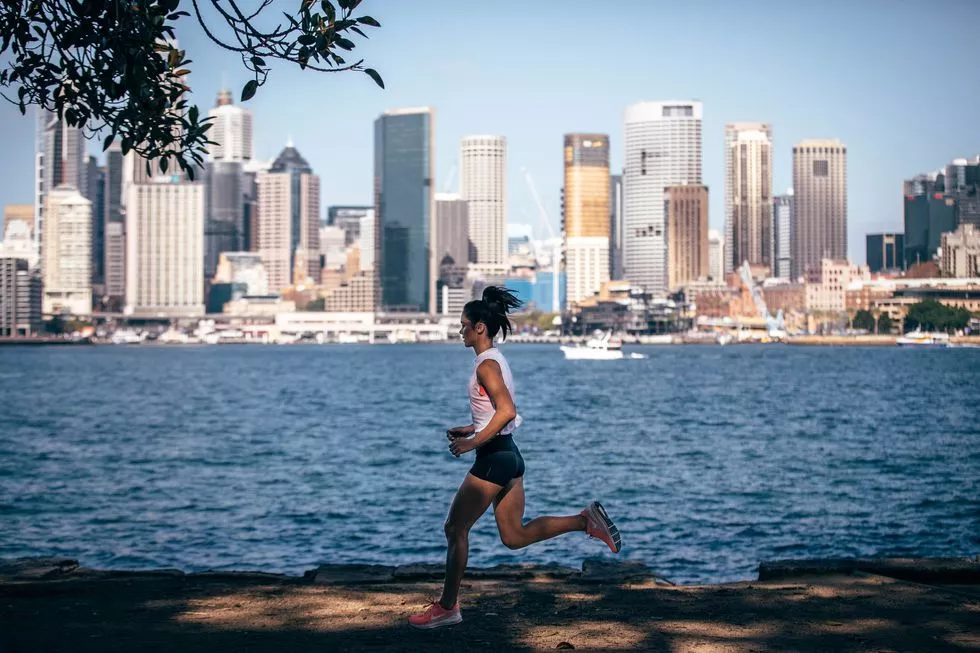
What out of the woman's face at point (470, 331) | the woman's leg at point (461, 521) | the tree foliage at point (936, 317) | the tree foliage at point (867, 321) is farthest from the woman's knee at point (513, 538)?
the tree foliage at point (867, 321)

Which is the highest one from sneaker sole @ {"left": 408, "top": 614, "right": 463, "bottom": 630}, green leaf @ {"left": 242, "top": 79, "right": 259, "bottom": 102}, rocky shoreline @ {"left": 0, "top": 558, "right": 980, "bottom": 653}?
green leaf @ {"left": 242, "top": 79, "right": 259, "bottom": 102}

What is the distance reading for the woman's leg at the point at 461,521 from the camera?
736 centimetres

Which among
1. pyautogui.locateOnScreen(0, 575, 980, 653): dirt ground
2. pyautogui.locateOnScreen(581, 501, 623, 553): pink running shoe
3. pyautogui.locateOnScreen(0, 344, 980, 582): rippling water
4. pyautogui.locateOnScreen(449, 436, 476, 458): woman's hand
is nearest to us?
pyautogui.locateOnScreen(0, 575, 980, 653): dirt ground

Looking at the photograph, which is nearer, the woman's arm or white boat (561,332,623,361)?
the woman's arm

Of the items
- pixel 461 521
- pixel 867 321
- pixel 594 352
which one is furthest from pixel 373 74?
pixel 867 321

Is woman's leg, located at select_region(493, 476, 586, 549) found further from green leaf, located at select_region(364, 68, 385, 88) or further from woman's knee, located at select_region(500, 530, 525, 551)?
green leaf, located at select_region(364, 68, 385, 88)

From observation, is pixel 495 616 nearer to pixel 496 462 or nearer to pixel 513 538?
pixel 513 538

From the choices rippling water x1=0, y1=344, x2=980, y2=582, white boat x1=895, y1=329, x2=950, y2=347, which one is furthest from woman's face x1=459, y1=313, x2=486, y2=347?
white boat x1=895, y1=329, x2=950, y2=347

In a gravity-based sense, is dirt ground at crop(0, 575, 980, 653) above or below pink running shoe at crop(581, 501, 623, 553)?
below

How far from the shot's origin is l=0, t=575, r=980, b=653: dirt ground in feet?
23.3

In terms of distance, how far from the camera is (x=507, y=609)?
816 cm

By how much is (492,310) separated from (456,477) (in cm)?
1971

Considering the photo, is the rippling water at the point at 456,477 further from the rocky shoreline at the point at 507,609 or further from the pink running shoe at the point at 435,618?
the pink running shoe at the point at 435,618

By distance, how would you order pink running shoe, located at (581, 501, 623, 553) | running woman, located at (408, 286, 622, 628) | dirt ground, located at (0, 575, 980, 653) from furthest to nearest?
1. pink running shoe, located at (581, 501, 623, 553)
2. running woman, located at (408, 286, 622, 628)
3. dirt ground, located at (0, 575, 980, 653)
